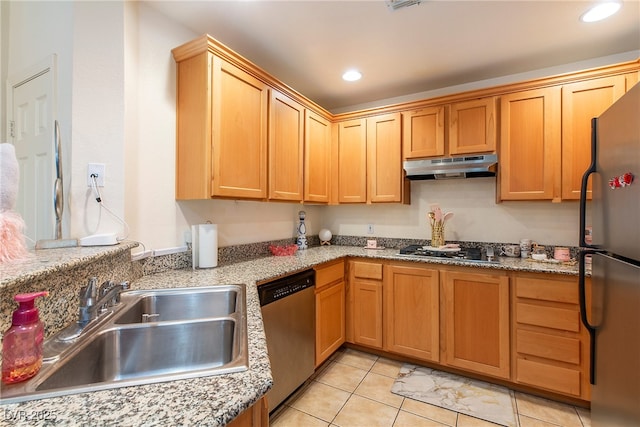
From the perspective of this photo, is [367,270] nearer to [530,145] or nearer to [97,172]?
[530,145]

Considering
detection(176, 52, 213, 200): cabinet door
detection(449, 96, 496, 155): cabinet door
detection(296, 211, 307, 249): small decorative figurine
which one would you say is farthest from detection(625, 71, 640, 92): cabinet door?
detection(176, 52, 213, 200): cabinet door

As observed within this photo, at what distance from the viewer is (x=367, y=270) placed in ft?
8.29

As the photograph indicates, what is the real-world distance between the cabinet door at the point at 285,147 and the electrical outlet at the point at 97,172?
1.02 meters

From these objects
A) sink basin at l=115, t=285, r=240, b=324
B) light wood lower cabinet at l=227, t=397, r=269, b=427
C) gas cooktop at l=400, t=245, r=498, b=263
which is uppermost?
gas cooktop at l=400, t=245, r=498, b=263

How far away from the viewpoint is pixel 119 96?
1535 millimetres

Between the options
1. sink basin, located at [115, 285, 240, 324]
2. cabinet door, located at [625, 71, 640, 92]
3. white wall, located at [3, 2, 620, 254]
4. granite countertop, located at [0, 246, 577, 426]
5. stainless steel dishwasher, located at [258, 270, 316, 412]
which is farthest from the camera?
cabinet door, located at [625, 71, 640, 92]

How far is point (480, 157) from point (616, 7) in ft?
3.53

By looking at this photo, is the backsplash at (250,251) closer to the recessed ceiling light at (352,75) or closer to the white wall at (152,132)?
the white wall at (152,132)

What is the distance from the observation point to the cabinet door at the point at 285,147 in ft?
7.24

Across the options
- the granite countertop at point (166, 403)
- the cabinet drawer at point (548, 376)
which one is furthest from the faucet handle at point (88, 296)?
the cabinet drawer at point (548, 376)

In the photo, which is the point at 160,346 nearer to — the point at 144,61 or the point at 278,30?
the point at 144,61

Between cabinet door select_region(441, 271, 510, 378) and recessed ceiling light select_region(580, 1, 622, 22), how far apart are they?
5.60ft

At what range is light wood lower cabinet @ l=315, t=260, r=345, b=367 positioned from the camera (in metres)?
2.21

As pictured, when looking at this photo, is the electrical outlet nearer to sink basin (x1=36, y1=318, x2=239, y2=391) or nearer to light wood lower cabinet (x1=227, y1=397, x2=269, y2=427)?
sink basin (x1=36, y1=318, x2=239, y2=391)
